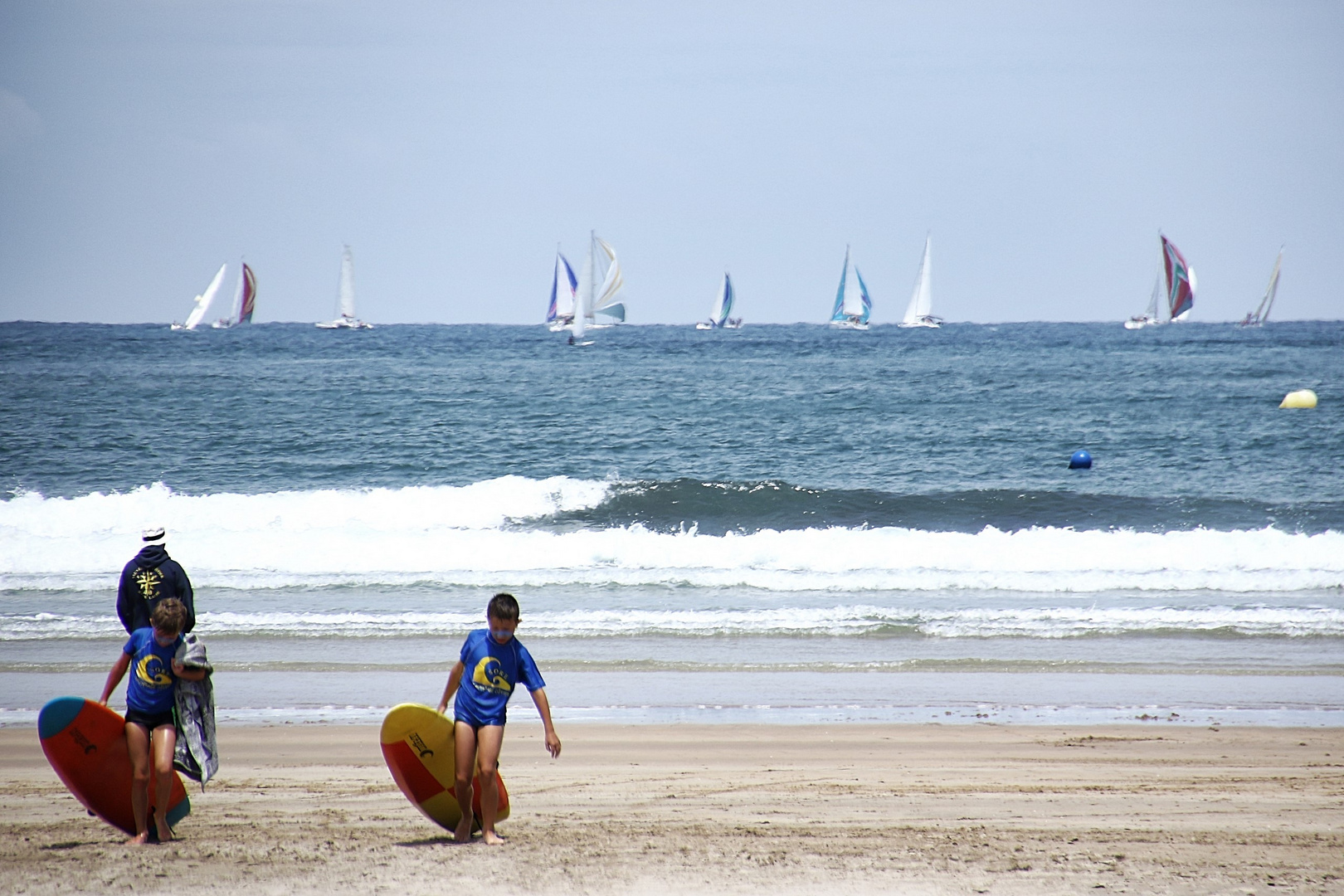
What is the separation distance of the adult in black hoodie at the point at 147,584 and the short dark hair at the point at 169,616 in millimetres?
1425

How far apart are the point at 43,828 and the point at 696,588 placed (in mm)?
7846

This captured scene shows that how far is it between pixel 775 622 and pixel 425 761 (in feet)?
18.9

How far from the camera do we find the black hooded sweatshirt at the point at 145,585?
575 cm

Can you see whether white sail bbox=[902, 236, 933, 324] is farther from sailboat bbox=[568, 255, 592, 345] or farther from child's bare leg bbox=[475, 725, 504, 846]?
child's bare leg bbox=[475, 725, 504, 846]

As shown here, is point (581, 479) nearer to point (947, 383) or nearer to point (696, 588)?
point (696, 588)

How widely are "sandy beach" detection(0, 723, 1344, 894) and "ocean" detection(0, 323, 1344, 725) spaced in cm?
66

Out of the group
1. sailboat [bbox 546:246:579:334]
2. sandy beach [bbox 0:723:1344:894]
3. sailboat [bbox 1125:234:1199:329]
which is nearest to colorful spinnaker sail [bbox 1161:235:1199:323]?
sailboat [bbox 1125:234:1199:329]

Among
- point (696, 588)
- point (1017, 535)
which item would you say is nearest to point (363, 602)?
point (696, 588)

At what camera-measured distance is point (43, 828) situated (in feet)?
15.7

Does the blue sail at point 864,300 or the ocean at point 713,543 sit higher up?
the blue sail at point 864,300

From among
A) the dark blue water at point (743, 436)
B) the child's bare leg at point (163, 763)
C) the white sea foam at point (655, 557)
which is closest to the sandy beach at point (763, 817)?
the child's bare leg at point (163, 763)

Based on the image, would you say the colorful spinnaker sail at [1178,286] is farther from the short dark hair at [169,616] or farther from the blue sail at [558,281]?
the short dark hair at [169,616]

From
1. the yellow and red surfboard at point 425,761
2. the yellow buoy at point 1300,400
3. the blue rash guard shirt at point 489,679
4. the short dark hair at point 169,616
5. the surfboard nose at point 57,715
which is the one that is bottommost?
the yellow and red surfboard at point 425,761

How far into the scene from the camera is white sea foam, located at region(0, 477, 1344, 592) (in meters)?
12.2
